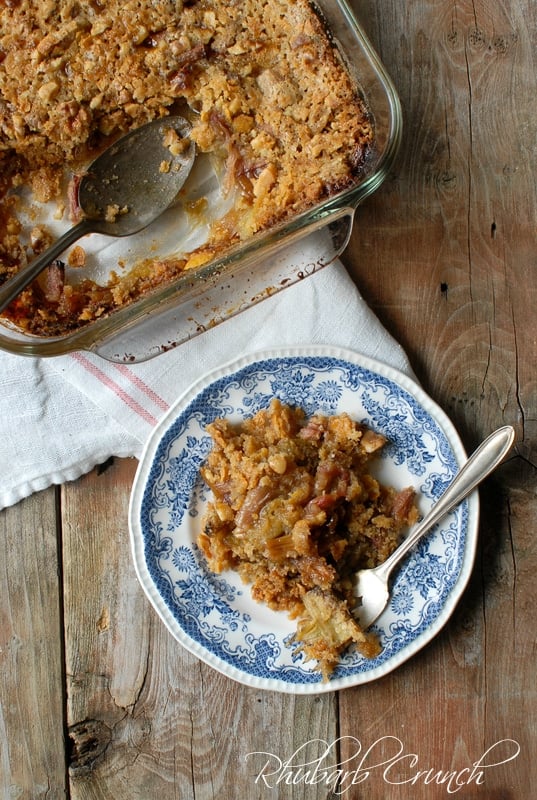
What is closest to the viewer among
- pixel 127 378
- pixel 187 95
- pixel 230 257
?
pixel 230 257

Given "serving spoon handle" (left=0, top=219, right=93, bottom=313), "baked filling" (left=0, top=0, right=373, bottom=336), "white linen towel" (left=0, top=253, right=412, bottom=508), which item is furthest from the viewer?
"white linen towel" (left=0, top=253, right=412, bottom=508)

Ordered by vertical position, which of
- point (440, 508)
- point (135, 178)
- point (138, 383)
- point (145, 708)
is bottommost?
point (145, 708)

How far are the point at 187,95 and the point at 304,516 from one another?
103 centimetres

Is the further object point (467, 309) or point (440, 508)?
point (467, 309)

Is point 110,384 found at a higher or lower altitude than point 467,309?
higher

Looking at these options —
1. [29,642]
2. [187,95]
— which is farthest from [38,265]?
[29,642]

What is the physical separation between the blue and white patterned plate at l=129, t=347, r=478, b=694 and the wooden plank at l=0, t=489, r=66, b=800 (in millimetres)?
304

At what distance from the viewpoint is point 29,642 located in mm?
1793

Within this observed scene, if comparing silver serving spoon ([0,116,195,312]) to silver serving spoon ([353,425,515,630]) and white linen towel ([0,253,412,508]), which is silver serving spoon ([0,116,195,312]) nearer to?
white linen towel ([0,253,412,508])

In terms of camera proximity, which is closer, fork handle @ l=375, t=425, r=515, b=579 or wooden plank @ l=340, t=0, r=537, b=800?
fork handle @ l=375, t=425, r=515, b=579

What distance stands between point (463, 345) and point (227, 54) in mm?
928

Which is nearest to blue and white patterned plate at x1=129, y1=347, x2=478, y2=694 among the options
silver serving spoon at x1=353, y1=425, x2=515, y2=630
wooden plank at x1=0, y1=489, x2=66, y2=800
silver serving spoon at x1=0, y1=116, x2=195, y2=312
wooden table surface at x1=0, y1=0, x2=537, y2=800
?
silver serving spoon at x1=353, y1=425, x2=515, y2=630

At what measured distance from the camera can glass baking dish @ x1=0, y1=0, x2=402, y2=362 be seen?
4.95 ft

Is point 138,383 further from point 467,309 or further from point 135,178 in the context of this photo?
point 467,309
